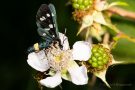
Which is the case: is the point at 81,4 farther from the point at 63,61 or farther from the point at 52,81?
the point at 52,81

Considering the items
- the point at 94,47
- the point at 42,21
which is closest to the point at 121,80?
the point at 94,47

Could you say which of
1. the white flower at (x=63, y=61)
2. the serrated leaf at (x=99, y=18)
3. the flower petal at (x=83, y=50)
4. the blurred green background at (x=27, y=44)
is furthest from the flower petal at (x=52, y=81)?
the blurred green background at (x=27, y=44)

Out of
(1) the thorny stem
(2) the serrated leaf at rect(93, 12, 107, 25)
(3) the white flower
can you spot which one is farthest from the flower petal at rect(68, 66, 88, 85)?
(1) the thorny stem

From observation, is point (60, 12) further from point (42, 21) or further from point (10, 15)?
point (42, 21)

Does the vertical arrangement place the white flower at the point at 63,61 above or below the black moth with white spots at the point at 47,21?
below

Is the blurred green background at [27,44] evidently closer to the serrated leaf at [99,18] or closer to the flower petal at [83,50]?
the serrated leaf at [99,18]

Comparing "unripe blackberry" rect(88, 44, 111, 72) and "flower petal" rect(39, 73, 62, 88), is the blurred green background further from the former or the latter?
"flower petal" rect(39, 73, 62, 88)
